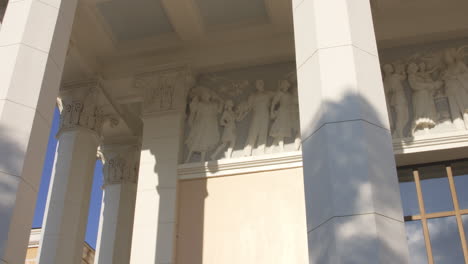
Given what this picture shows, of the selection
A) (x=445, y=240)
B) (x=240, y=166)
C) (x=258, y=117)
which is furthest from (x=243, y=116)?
(x=445, y=240)

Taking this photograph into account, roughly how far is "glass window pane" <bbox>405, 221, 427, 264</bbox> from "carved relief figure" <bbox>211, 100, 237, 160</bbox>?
405 cm

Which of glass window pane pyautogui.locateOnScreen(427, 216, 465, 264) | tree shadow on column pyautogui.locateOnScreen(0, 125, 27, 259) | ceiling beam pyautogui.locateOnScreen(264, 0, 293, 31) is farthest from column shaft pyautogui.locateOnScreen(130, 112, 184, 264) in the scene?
glass window pane pyautogui.locateOnScreen(427, 216, 465, 264)

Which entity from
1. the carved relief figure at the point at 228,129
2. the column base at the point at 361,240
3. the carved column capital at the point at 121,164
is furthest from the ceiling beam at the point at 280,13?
the column base at the point at 361,240

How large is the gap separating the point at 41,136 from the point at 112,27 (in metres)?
7.19

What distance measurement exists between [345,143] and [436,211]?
5.63 m

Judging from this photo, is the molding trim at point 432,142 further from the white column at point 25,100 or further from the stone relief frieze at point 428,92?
the white column at point 25,100

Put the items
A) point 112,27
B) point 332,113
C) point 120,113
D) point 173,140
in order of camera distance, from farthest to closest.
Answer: point 120,113
point 112,27
point 173,140
point 332,113

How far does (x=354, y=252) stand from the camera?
19.2 feet

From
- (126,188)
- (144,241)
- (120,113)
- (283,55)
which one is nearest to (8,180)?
(144,241)

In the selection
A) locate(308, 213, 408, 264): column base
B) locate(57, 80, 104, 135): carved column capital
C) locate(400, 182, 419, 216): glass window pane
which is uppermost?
locate(57, 80, 104, 135): carved column capital

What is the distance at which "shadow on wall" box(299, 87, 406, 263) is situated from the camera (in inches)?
235

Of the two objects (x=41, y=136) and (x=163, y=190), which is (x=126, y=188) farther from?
(x=41, y=136)

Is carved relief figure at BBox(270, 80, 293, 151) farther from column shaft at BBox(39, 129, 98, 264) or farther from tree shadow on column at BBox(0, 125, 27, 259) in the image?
tree shadow on column at BBox(0, 125, 27, 259)

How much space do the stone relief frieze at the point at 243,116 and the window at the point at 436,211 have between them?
2.51 metres
